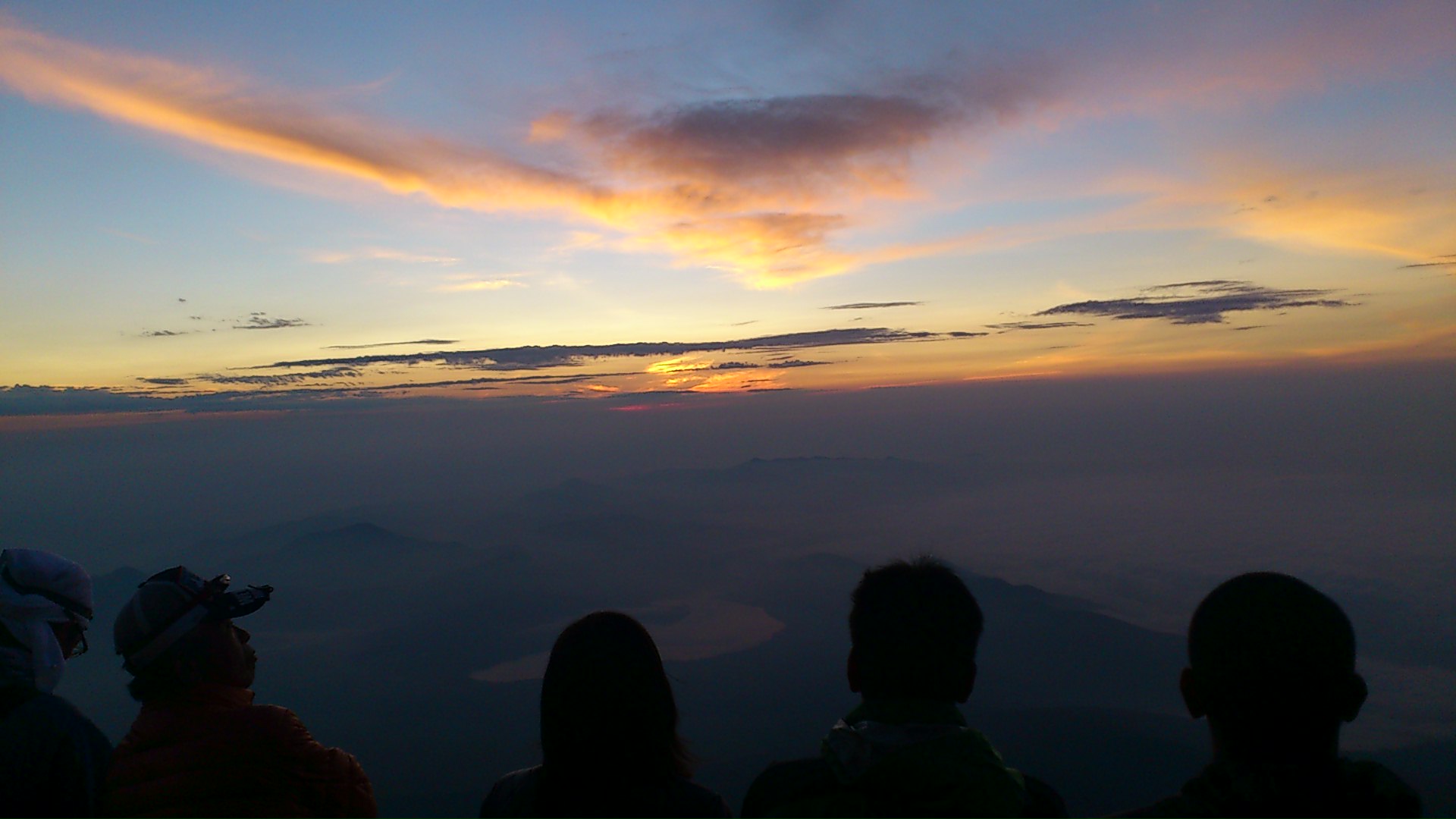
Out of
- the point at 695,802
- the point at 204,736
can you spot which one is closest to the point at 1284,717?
the point at 695,802

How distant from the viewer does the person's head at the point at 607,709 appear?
2.21m

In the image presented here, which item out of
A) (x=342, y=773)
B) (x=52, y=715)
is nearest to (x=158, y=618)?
(x=52, y=715)

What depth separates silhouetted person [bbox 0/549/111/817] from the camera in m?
2.64

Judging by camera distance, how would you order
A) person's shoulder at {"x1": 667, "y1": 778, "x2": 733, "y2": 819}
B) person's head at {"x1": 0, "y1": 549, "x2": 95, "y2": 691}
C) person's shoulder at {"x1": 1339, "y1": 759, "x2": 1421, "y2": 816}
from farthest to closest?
person's head at {"x1": 0, "y1": 549, "x2": 95, "y2": 691}, person's shoulder at {"x1": 667, "y1": 778, "x2": 733, "y2": 819}, person's shoulder at {"x1": 1339, "y1": 759, "x2": 1421, "y2": 816}

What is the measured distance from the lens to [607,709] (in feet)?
7.29

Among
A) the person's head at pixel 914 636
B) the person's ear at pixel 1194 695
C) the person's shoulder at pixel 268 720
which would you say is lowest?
the person's shoulder at pixel 268 720

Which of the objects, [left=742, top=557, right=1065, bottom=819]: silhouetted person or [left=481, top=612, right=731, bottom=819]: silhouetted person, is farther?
[left=481, top=612, right=731, bottom=819]: silhouetted person

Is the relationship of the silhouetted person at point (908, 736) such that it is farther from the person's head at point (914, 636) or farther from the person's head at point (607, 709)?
the person's head at point (607, 709)

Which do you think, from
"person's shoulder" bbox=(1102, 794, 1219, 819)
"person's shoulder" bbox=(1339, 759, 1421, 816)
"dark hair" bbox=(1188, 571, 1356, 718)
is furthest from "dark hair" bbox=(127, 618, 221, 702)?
"person's shoulder" bbox=(1339, 759, 1421, 816)

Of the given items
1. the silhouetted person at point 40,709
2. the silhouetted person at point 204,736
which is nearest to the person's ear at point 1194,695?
the silhouetted person at point 204,736

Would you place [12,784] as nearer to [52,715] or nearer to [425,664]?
[52,715]

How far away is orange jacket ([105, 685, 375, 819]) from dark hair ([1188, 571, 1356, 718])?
114 inches

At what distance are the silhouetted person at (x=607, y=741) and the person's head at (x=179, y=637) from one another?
1.25m

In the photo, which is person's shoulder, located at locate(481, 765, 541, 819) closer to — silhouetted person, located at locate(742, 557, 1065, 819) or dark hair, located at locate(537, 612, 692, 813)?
dark hair, located at locate(537, 612, 692, 813)
